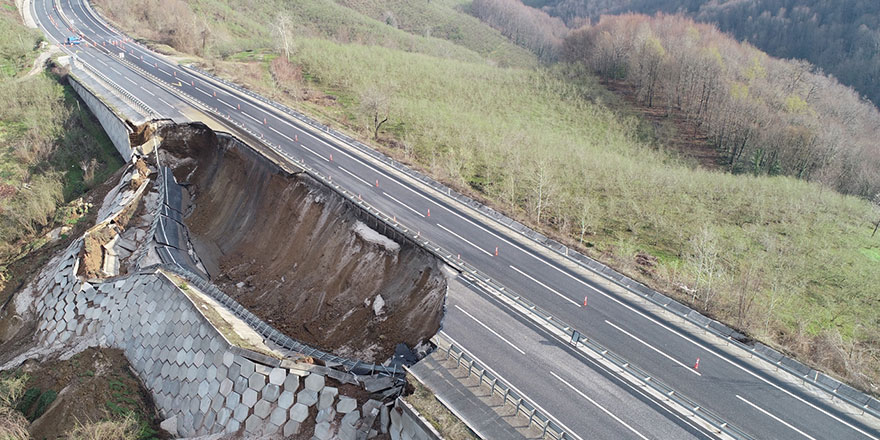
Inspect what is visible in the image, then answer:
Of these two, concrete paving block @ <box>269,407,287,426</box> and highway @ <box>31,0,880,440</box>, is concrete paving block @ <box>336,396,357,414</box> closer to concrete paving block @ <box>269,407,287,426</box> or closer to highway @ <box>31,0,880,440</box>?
concrete paving block @ <box>269,407,287,426</box>

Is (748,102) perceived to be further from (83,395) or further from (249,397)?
(83,395)

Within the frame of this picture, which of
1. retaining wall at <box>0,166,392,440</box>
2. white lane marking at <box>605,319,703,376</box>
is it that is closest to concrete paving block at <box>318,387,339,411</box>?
retaining wall at <box>0,166,392,440</box>

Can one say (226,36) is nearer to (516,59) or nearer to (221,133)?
(221,133)

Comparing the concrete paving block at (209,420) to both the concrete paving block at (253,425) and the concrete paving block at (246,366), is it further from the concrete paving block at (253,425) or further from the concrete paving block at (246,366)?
the concrete paving block at (246,366)

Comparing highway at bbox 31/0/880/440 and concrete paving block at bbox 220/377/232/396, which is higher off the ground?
highway at bbox 31/0/880/440

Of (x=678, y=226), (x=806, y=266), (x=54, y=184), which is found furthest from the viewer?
(x=54, y=184)

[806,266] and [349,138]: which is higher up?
[349,138]

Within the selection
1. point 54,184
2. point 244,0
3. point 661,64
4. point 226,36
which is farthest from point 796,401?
point 244,0
